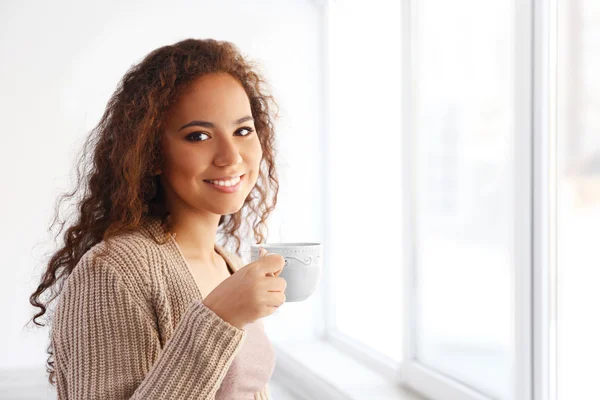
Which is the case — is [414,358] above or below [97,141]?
below

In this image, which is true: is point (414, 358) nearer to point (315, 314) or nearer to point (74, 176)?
point (315, 314)

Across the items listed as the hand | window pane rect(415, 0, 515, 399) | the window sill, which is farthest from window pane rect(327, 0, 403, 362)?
the hand

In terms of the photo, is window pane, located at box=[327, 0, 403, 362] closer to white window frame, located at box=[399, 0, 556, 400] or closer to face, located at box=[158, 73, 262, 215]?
white window frame, located at box=[399, 0, 556, 400]

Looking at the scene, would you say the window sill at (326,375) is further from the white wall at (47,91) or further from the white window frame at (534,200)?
the white wall at (47,91)

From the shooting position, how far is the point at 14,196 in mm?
2113

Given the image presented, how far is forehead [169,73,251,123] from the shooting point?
92cm

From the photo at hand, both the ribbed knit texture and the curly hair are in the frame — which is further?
the curly hair

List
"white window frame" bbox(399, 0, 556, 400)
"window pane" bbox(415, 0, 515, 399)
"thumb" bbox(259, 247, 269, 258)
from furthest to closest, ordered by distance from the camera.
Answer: "window pane" bbox(415, 0, 515, 399)
"white window frame" bbox(399, 0, 556, 400)
"thumb" bbox(259, 247, 269, 258)

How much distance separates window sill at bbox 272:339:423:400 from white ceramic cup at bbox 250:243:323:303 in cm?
100

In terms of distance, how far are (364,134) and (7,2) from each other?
52.4 inches
